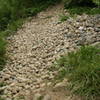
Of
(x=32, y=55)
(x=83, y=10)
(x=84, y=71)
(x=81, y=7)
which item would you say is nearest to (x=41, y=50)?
(x=32, y=55)

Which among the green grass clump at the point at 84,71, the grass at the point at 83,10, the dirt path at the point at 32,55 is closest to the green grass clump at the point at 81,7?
the grass at the point at 83,10

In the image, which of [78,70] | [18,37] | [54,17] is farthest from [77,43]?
[54,17]

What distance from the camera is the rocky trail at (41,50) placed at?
180 inches

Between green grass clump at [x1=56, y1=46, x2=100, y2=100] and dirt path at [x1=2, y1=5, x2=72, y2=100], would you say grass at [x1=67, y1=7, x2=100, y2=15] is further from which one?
green grass clump at [x1=56, y1=46, x2=100, y2=100]

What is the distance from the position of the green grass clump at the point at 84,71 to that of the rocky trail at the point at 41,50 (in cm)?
21

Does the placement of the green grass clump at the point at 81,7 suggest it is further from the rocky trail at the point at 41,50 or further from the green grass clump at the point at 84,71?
the green grass clump at the point at 84,71

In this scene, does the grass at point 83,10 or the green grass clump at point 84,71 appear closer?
the green grass clump at point 84,71

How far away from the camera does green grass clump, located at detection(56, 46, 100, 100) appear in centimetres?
418

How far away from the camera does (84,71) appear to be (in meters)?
4.36

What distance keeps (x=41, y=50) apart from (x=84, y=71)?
2.24m

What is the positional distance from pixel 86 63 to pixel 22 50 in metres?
2.56

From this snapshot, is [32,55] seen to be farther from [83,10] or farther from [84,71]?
[83,10]

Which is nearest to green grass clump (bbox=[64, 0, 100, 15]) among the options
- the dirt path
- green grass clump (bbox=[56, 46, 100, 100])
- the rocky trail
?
the rocky trail

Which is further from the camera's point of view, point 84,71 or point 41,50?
point 41,50
